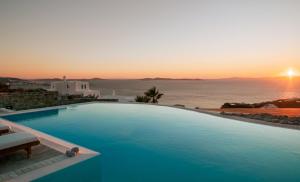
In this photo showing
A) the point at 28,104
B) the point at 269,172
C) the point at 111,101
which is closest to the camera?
the point at 269,172

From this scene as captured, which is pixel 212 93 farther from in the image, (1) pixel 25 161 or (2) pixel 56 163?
(1) pixel 25 161

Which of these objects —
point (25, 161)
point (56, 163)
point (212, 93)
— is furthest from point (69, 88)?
point (212, 93)

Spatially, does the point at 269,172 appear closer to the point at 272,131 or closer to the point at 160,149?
the point at 160,149

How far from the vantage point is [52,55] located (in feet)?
63.4

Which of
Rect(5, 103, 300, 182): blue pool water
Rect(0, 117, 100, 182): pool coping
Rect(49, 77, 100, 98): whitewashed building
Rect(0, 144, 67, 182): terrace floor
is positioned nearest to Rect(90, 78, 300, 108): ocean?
Rect(49, 77, 100, 98): whitewashed building

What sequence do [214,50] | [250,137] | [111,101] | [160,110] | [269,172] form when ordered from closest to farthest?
[269,172] → [250,137] → [160,110] → [111,101] → [214,50]

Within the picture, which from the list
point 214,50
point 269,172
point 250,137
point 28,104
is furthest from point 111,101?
point 269,172

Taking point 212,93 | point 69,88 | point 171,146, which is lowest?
point 171,146

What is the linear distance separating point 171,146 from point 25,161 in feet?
15.7

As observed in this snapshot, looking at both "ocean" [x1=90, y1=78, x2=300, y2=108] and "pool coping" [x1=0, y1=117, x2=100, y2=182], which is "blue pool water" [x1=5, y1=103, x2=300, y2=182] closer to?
"pool coping" [x1=0, y1=117, x2=100, y2=182]

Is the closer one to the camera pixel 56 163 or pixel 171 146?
pixel 56 163

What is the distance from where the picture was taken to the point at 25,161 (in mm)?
4430

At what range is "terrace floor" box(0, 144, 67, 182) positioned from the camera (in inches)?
156

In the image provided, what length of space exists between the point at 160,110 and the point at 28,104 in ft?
26.5
